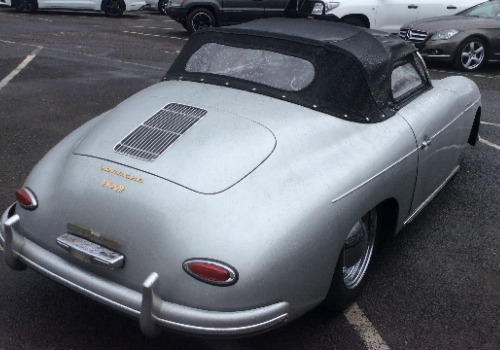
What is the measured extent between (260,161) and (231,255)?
24.3 inches

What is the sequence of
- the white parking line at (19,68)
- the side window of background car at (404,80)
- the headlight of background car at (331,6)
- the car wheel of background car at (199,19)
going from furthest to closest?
the car wheel of background car at (199,19), the headlight of background car at (331,6), the white parking line at (19,68), the side window of background car at (404,80)

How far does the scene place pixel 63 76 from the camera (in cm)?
920

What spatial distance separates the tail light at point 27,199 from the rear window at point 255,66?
4.84ft

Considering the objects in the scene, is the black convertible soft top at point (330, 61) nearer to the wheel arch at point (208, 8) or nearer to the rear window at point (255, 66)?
the rear window at point (255, 66)

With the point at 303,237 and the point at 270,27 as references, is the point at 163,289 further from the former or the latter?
the point at 270,27

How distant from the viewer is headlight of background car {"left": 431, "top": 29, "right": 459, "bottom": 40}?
415 inches

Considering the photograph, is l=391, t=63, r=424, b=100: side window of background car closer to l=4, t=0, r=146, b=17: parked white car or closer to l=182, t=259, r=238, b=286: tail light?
l=182, t=259, r=238, b=286: tail light

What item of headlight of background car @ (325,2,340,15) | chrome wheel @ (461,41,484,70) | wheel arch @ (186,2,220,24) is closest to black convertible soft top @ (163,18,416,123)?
chrome wheel @ (461,41,484,70)

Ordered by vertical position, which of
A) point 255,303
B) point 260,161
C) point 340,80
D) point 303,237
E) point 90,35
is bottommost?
point 90,35

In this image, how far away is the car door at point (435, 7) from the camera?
12570mm

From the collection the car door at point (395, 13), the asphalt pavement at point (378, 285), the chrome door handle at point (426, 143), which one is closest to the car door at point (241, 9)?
the car door at point (395, 13)

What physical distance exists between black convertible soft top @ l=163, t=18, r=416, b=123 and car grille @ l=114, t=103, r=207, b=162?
1.49 feet

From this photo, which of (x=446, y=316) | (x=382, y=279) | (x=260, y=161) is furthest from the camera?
(x=382, y=279)

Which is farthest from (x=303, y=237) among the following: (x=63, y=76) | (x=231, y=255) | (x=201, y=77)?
(x=63, y=76)
